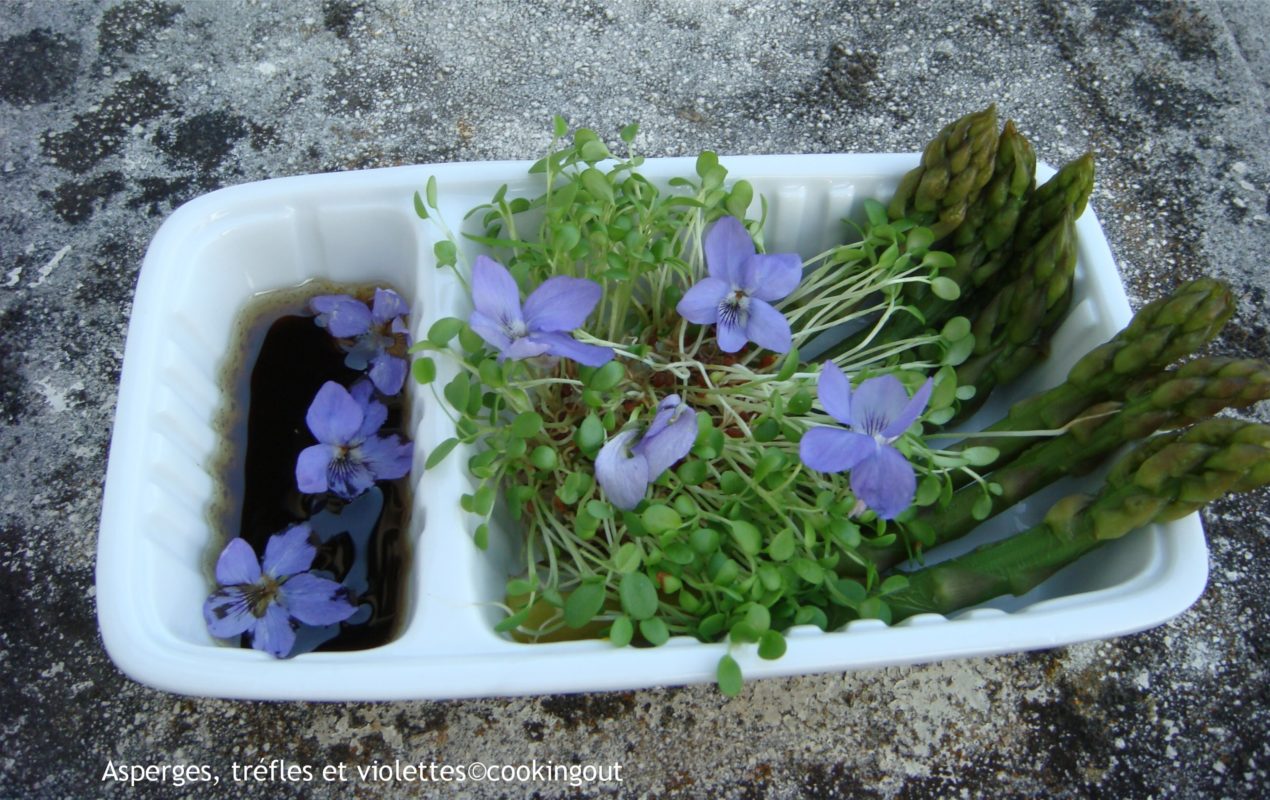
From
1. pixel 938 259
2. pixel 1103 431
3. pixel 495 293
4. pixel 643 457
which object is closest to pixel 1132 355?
pixel 1103 431

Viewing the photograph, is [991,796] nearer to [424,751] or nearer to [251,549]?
[424,751]

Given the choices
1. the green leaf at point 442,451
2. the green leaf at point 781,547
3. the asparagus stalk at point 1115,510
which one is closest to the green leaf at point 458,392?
the green leaf at point 442,451

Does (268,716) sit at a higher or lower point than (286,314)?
lower

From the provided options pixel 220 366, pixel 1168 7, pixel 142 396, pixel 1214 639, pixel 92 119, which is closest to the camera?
pixel 142 396

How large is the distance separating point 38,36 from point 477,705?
3.45 feet

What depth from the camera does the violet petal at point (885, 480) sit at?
69cm

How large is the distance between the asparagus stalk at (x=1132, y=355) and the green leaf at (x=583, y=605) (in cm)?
35

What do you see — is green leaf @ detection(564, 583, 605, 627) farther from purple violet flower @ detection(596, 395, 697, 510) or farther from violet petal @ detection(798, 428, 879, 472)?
violet petal @ detection(798, 428, 879, 472)

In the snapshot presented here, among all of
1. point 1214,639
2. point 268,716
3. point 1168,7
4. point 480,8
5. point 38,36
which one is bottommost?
point 268,716

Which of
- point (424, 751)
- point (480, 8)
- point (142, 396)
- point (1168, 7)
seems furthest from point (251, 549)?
point (1168, 7)

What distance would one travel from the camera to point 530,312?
0.75 m

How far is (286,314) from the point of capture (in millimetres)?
931

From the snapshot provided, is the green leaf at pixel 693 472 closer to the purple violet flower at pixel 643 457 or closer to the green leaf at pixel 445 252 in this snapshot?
the purple violet flower at pixel 643 457

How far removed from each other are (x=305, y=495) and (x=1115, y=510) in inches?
25.2
